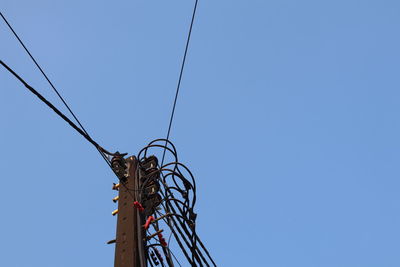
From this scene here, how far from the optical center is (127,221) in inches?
172

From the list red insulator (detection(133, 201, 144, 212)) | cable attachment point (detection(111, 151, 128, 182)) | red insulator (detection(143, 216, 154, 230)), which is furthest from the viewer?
cable attachment point (detection(111, 151, 128, 182))

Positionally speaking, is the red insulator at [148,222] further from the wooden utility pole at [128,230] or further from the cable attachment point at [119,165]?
the cable attachment point at [119,165]

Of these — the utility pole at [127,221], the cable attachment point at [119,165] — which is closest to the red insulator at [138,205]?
the utility pole at [127,221]

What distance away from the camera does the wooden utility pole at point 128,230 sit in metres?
3.96

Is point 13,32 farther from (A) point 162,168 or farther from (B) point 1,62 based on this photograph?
(A) point 162,168

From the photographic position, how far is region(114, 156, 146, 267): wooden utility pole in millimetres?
3955

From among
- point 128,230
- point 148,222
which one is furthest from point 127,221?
point 148,222

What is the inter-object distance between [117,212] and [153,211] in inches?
17.7

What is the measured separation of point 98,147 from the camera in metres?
5.31

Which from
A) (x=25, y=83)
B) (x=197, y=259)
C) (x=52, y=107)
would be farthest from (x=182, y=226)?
(x=25, y=83)

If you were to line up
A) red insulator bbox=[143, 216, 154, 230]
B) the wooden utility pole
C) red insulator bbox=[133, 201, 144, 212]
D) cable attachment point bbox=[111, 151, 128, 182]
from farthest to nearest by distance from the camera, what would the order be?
cable attachment point bbox=[111, 151, 128, 182] < red insulator bbox=[133, 201, 144, 212] < red insulator bbox=[143, 216, 154, 230] < the wooden utility pole

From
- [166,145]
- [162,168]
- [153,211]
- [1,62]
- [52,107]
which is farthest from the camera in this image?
[166,145]

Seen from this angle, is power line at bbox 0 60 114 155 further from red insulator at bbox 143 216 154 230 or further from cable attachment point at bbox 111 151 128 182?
red insulator at bbox 143 216 154 230

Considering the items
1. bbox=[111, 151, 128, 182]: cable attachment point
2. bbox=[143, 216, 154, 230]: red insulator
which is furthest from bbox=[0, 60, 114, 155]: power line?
bbox=[143, 216, 154, 230]: red insulator
